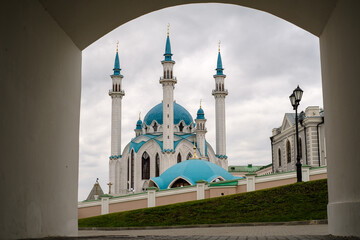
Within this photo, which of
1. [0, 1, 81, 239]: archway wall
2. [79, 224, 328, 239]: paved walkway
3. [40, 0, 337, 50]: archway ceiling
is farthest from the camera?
[79, 224, 328, 239]: paved walkway

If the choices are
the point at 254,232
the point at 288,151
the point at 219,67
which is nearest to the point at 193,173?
the point at 288,151

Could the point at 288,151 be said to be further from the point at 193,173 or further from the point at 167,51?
the point at 167,51

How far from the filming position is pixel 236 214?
20.7m

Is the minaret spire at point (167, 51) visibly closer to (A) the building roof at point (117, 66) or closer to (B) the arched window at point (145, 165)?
(A) the building roof at point (117, 66)

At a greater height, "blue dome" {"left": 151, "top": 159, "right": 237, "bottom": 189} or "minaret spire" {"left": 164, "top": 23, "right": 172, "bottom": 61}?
"minaret spire" {"left": 164, "top": 23, "right": 172, "bottom": 61}

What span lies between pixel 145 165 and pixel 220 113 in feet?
35.2

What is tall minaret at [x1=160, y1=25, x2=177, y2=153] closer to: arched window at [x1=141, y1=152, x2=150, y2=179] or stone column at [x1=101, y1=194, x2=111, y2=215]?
arched window at [x1=141, y1=152, x2=150, y2=179]

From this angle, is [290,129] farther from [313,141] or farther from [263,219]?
[263,219]

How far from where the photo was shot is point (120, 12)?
7312 millimetres

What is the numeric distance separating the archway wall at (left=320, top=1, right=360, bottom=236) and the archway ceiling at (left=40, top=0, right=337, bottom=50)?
0.83ft

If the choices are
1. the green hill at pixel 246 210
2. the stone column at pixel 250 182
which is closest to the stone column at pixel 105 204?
the green hill at pixel 246 210

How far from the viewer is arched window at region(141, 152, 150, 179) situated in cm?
5581

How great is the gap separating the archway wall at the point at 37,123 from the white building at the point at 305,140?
27.2 meters

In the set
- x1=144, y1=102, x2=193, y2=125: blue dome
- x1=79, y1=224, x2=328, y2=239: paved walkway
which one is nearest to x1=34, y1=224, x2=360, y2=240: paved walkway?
x1=79, y1=224, x2=328, y2=239: paved walkway
